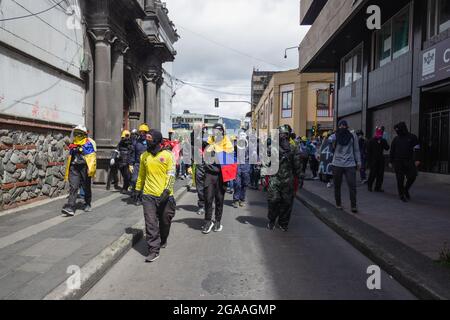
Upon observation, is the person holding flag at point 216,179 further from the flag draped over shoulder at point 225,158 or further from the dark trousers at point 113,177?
the dark trousers at point 113,177

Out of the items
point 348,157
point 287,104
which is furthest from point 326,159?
point 287,104

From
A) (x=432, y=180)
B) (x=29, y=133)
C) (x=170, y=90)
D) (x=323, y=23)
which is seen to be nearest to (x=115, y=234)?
A: (x=29, y=133)

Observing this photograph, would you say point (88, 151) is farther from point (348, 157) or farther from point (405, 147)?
point (405, 147)

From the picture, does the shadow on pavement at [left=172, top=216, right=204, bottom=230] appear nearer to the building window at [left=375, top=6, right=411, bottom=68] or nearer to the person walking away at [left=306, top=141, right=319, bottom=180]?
the person walking away at [left=306, top=141, right=319, bottom=180]

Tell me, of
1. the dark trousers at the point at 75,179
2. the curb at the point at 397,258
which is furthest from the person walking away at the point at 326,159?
the dark trousers at the point at 75,179

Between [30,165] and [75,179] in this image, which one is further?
[30,165]

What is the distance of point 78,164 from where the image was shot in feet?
26.2

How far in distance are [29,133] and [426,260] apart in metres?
7.78

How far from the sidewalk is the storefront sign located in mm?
10008

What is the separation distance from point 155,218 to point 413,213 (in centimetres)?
543

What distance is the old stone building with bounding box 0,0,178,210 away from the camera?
8.10 meters

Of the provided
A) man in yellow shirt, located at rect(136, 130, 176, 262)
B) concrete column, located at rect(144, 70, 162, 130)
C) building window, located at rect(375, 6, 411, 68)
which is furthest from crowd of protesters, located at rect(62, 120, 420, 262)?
concrete column, located at rect(144, 70, 162, 130)

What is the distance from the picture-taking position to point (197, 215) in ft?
29.2

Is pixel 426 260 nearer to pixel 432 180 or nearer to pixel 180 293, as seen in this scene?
pixel 180 293
